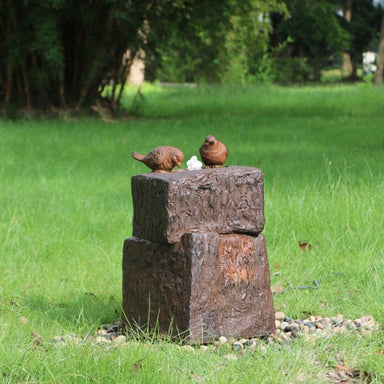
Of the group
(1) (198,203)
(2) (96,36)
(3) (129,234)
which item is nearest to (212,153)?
(1) (198,203)

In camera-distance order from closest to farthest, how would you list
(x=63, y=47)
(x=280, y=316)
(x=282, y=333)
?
(x=282, y=333)
(x=280, y=316)
(x=63, y=47)

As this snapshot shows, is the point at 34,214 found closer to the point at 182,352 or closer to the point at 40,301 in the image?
the point at 40,301

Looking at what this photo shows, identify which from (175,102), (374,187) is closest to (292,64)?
(175,102)

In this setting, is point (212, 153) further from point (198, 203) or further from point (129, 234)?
point (129, 234)

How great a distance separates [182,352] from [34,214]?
3387 mm

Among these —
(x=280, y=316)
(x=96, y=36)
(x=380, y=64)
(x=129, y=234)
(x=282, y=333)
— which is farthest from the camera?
(x=380, y=64)

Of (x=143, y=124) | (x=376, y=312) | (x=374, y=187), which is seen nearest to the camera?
(x=376, y=312)

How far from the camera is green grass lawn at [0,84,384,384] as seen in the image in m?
3.33

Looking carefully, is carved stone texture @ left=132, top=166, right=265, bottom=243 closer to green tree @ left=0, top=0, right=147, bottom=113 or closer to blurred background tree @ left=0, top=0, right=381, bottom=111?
blurred background tree @ left=0, top=0, right=381, bottom=111

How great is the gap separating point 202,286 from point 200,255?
16 centimetres

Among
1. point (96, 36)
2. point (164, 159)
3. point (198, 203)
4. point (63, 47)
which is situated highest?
point (96, 36)

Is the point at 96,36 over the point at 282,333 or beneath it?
over

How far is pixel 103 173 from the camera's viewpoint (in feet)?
28.8

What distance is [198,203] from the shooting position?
12.6 feet
